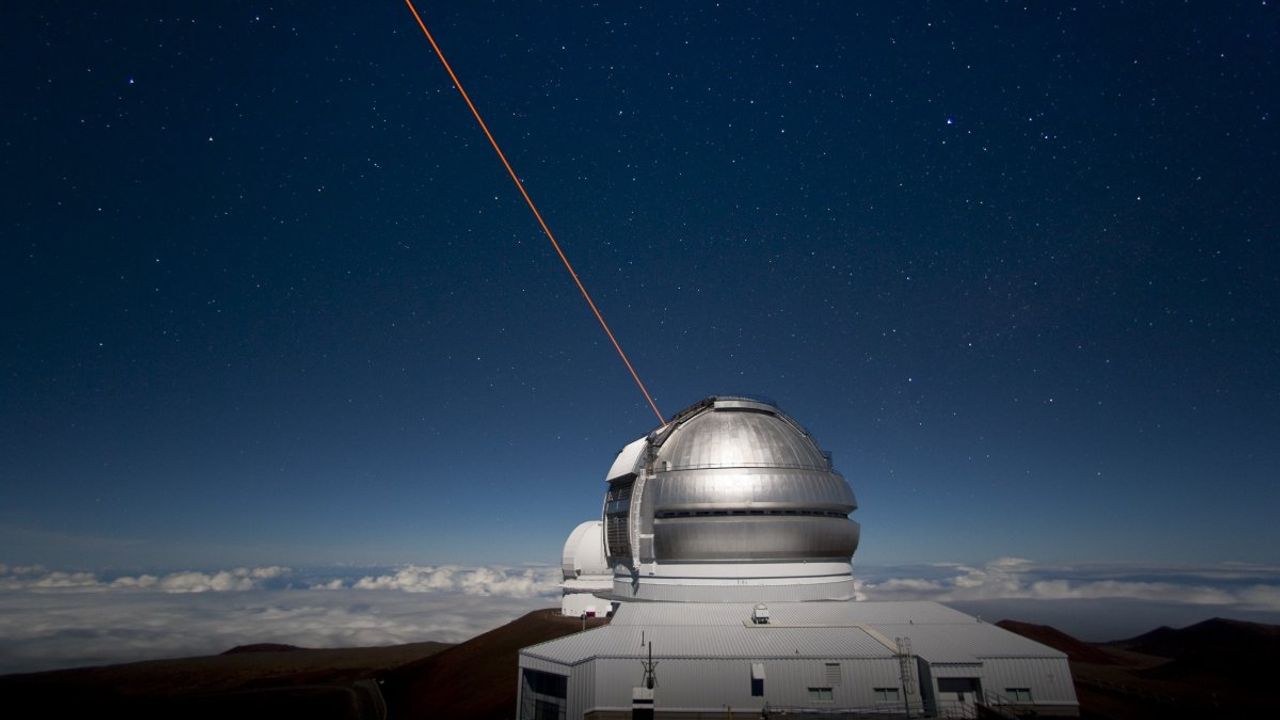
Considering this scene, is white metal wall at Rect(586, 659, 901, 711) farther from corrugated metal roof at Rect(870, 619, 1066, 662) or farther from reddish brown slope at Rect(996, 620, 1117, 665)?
reddish brown slope at Rect(996, 620, 1117, 665)

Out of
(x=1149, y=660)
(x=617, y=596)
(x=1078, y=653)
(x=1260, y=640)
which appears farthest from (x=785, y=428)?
(x=1260, y=640)

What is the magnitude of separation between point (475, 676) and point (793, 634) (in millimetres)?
20832

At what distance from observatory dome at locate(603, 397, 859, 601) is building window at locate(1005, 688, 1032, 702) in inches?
387

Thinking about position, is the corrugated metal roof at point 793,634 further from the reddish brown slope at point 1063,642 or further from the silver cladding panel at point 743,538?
→ the reddish brown slope at point 1063,642

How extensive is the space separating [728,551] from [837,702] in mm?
9525

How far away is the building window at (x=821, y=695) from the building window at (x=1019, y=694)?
7.05 metres

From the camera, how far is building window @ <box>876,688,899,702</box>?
2305 cm

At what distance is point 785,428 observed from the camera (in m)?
36.3

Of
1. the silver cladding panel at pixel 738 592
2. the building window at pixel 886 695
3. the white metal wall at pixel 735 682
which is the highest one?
the silver cladding panel at pixel 738 592

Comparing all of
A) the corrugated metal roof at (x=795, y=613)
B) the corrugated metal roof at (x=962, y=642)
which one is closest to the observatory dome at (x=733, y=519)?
the corrugated metal roof at (x=795, y=613)

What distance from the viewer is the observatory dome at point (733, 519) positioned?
3139 cm

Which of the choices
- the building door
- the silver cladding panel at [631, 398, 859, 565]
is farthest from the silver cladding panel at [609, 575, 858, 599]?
the building door

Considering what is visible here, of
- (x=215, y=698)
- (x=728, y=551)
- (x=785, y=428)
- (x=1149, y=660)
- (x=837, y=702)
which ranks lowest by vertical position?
(x=1149, y=660)

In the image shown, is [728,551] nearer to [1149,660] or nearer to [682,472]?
[682,472]
